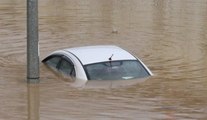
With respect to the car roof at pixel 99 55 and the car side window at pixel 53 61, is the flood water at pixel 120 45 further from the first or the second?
the car roof at pixel 99 55

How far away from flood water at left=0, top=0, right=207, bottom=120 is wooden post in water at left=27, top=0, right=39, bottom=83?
0.35m

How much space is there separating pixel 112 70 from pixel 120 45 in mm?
7553

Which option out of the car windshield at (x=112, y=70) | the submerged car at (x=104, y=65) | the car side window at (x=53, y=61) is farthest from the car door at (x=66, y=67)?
the car windshield at (x=112, y=70)

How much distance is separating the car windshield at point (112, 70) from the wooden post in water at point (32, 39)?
1.21 m

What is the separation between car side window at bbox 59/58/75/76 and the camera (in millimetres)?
14328

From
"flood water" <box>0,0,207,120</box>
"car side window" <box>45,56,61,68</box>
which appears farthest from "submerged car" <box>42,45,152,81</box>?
"car side window" <box>45,56,61,68</box>

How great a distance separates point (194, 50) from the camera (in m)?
20.2

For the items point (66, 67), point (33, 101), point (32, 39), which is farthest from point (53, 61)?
point (33, 101)

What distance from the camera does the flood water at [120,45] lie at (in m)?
12.2

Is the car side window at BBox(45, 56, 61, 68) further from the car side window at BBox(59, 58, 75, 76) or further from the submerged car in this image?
the submerged car

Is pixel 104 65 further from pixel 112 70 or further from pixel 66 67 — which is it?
pixel 66 67

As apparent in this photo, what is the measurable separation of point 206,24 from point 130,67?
14504 millimetres

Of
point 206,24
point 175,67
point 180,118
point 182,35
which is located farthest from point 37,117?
point 206,24

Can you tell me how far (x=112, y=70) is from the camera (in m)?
14.0
